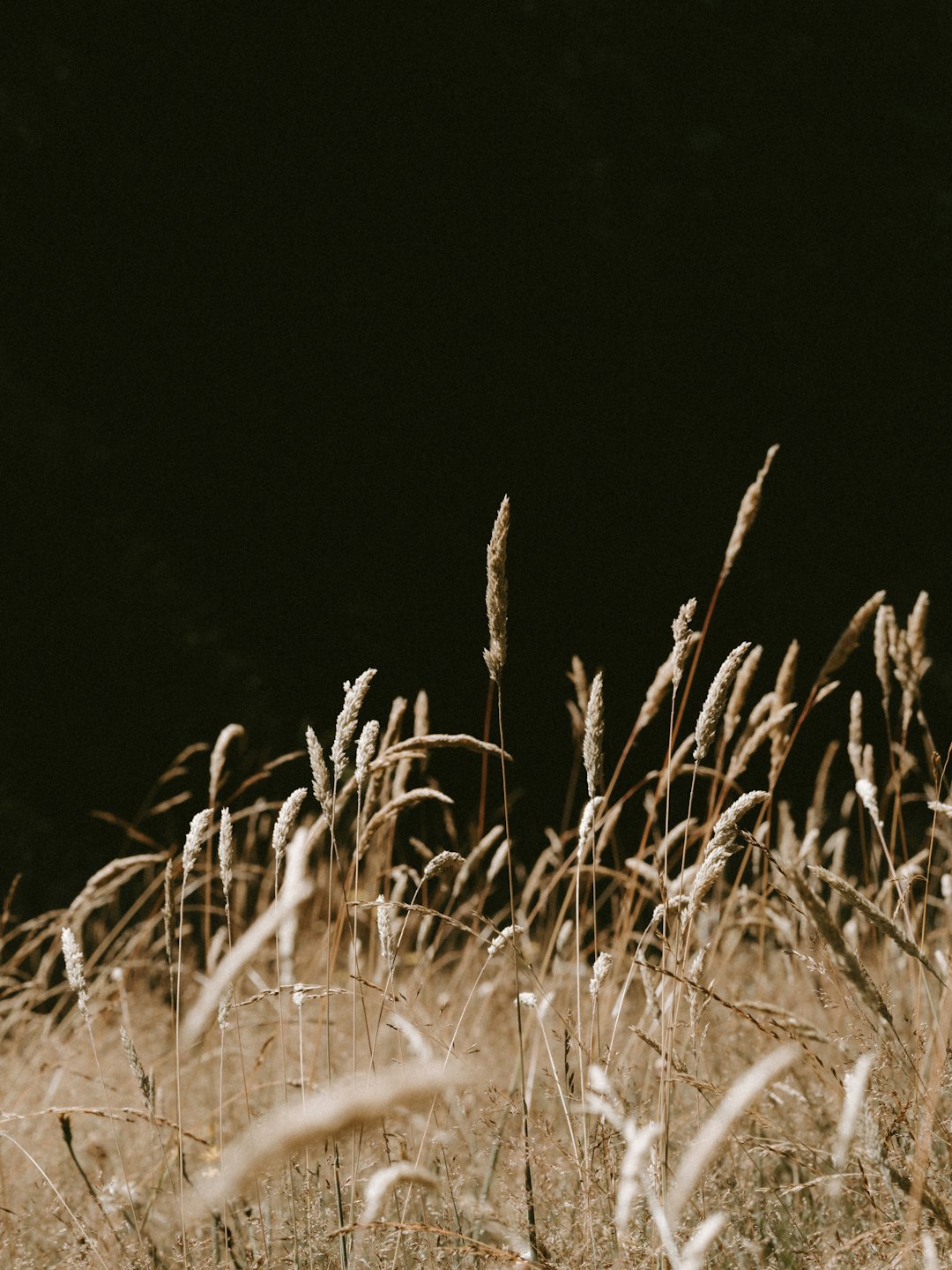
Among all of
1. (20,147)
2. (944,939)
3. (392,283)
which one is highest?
(20,147)

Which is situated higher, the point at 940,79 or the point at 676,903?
the point at 940,79

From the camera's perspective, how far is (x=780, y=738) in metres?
1.24

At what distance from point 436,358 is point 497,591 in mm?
2937

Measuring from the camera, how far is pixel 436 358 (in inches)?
143

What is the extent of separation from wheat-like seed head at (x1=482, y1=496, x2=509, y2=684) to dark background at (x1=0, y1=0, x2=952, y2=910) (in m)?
2.42

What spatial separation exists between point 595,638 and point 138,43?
270 cm

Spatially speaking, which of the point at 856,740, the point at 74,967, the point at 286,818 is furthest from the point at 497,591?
the point at 856,740

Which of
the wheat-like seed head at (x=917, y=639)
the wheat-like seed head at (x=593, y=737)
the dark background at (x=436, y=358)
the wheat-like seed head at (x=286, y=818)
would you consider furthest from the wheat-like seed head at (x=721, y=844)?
the dark background at (x=436, y=358)

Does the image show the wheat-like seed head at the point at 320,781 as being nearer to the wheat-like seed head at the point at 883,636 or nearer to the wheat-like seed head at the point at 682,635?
the wheat-like seed head at the point at 682,635

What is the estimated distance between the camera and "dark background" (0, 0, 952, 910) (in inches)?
129

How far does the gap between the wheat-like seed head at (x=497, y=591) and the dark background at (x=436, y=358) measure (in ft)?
7.95

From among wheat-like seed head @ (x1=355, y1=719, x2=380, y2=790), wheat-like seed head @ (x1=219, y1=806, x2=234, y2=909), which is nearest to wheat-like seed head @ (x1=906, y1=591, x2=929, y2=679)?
wheat-like seed head @ (x1=355, y1=719, x2=380, y2=790)

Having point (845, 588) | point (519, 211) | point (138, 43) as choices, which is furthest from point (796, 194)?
point (138, 43)

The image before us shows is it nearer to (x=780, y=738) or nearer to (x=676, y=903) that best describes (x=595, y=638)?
(x=780, y=738)
